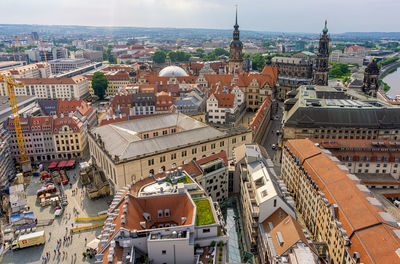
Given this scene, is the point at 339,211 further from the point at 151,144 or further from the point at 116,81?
the point at 116,81

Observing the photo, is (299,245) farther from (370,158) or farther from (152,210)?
(370,158)

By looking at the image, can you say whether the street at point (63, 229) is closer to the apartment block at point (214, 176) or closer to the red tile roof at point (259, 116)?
the apartment block at point (214, 176)

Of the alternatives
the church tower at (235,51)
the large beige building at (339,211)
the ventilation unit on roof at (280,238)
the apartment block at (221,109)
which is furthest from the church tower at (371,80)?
the ventilation unit on roof at (280,238)

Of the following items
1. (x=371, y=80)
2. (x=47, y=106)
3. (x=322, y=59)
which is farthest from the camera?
(x=322, y=59)

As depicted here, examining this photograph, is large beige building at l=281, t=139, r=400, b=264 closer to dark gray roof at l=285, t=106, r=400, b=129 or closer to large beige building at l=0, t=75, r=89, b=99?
dark gray roof at l=285, t=106, r=400, b=129

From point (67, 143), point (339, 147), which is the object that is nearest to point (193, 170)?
point (339, 147)

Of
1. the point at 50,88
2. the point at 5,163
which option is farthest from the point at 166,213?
the point at 50,88

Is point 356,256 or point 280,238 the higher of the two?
point 356,256

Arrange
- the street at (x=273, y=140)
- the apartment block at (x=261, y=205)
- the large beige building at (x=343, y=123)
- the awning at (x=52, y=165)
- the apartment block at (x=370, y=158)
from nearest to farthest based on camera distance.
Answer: the apartment block at (x=261, y=205), the apartment block at (x=370, y=158), the awning at (x=52, y=165), the large beige building at (x=343, y=123), the street at (x=273, y=140)
